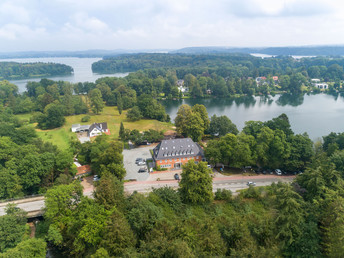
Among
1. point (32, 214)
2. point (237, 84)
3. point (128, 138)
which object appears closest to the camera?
point (32, 214)

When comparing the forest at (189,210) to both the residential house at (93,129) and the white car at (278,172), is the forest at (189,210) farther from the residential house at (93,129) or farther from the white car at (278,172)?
the residential house at (93,129)

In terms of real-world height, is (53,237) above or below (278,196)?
below

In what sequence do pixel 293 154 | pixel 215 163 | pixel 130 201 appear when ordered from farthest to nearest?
pixel 215 163 < pixel 293 154 < pixel 130 201

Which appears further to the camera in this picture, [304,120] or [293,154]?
[304,120]

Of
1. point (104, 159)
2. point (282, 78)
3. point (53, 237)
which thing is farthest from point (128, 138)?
point (282, 78)

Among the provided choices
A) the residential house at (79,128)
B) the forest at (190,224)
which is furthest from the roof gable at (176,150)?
the residential house at (79,128)

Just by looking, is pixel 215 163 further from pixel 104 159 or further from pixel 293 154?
pixel 104 159
